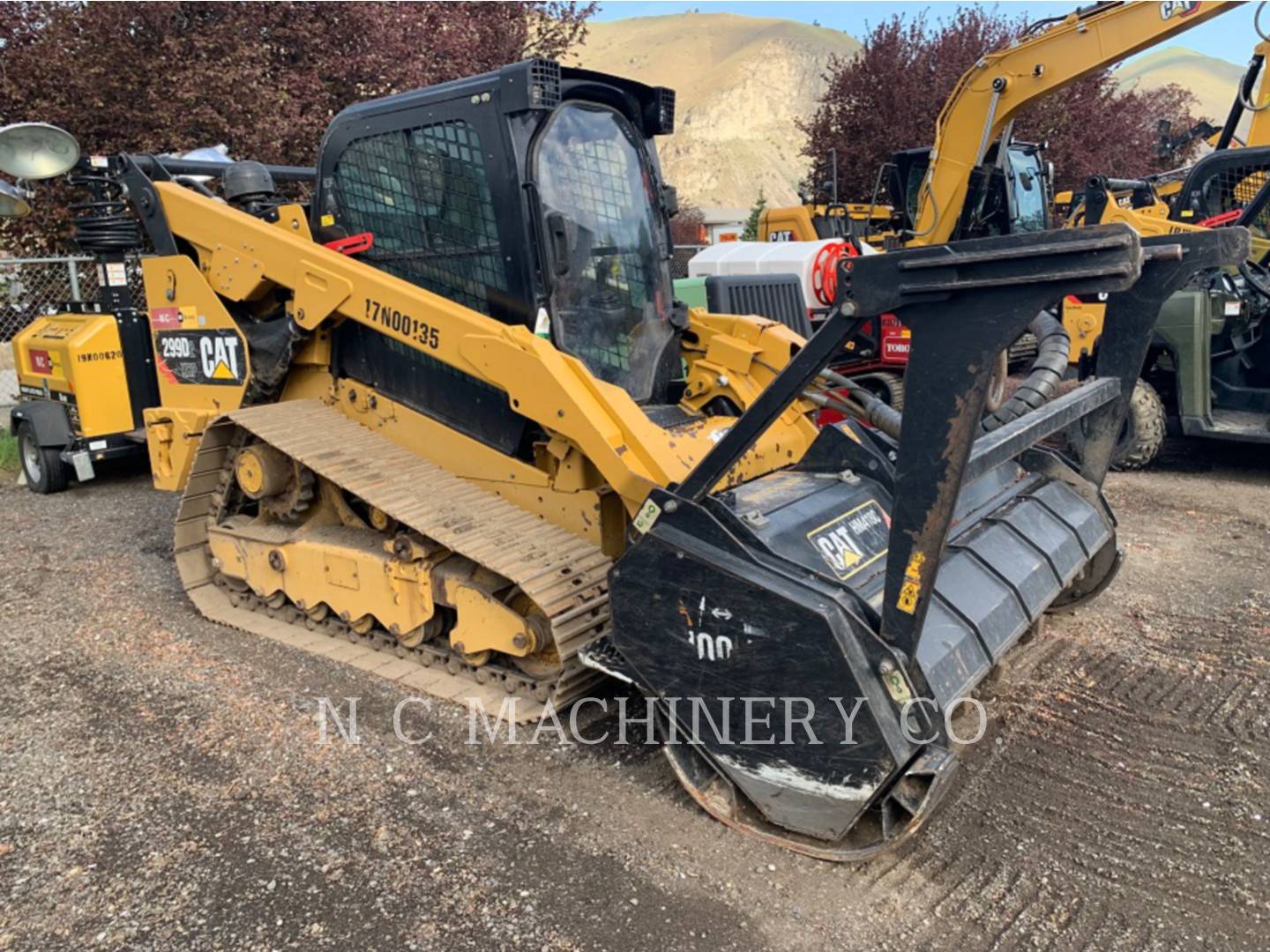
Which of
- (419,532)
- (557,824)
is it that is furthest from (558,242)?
(557,824)

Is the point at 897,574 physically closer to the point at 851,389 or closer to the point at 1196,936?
the point at 1196,936

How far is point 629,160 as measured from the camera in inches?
180

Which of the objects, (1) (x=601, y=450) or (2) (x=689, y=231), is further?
(2) (x=689, y=231)

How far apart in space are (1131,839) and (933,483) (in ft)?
4.53

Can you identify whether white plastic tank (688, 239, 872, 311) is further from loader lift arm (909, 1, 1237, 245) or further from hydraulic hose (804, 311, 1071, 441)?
hydraulic hose (804, 311, 1071, 441)

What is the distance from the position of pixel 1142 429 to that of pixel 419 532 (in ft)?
19.7

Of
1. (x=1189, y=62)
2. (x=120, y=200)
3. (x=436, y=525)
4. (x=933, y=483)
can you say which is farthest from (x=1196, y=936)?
(x=1189, y=62)

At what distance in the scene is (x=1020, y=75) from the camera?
8172 millimetres

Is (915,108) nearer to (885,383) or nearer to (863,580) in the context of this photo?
(885,383)

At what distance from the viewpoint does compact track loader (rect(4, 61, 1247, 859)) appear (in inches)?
104

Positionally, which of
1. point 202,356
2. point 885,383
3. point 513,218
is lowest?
point 885,383

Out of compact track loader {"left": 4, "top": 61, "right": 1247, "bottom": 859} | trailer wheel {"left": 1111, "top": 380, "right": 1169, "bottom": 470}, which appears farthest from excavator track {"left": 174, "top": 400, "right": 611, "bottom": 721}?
trailer wheel {"left": 1111, "top": 380, "right": 1169, "bottom": 470}

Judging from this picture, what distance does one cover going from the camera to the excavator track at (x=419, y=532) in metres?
3.62

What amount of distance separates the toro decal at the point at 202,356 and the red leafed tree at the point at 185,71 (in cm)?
518
